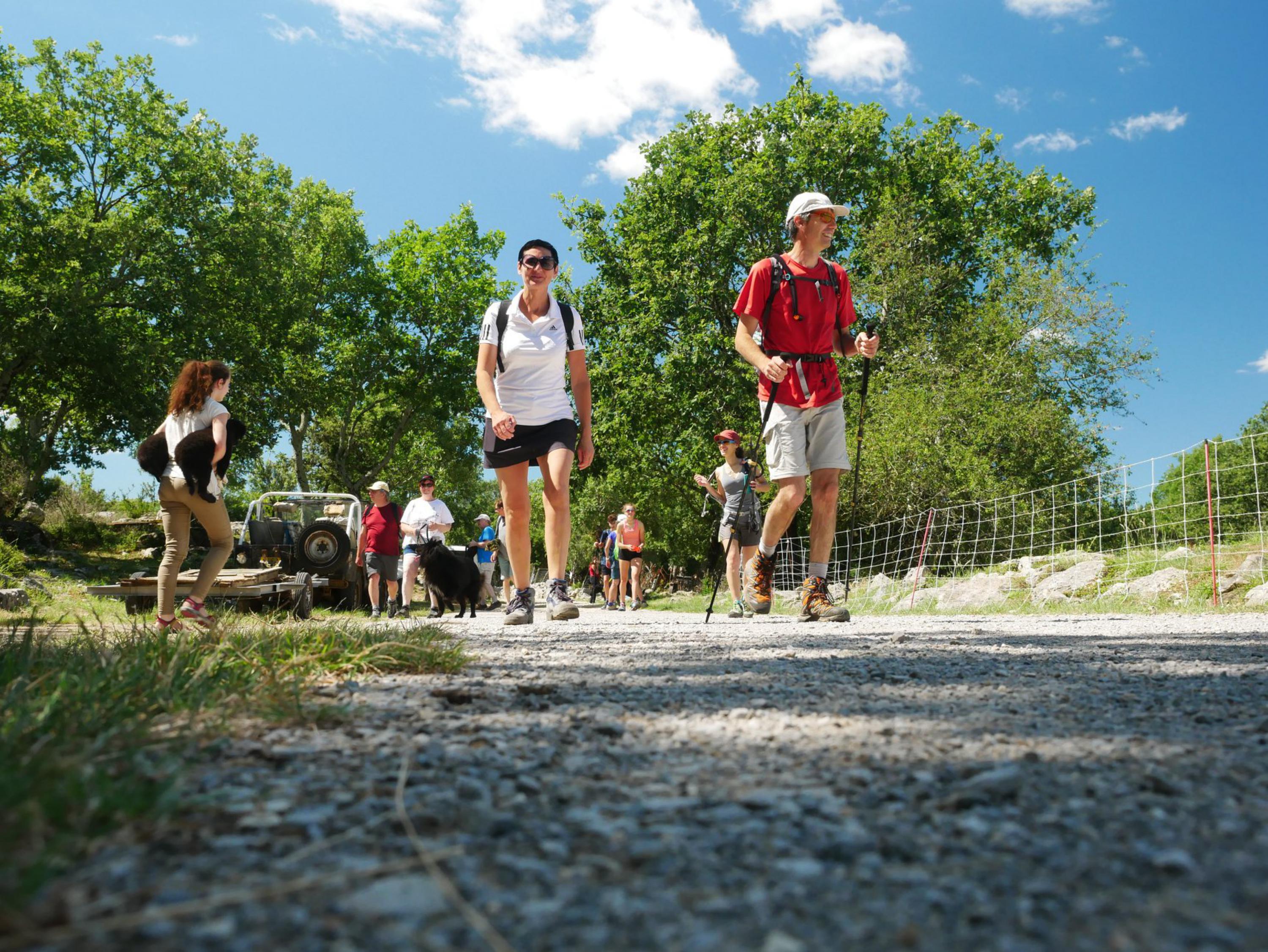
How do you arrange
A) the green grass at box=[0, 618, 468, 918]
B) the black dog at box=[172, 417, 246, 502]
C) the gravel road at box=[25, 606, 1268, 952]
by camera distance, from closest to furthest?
the gravel road at box=[25, 606, 1268, 952] < the green grass at box=[0, 618, 468, 918] < the black dog at box=[172, 417, 246, 502]

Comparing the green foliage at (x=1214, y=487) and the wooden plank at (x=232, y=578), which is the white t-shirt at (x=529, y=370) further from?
the green foliage at (x=1214, y=487)

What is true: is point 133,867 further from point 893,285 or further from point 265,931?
point 893,285

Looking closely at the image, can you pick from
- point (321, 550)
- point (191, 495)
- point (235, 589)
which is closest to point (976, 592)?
point (235, 589)

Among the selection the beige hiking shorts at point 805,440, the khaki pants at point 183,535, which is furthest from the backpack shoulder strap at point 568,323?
the khaki pants at point 183,535

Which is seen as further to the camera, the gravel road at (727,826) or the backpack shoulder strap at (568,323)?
the backpack shoulder strap at (568,323)

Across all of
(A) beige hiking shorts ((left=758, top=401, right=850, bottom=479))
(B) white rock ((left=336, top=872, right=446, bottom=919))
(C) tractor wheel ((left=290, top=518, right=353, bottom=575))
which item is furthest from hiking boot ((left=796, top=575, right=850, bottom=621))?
(C) tractor wheel ((left=290, top=518, right=353, bottom=575))

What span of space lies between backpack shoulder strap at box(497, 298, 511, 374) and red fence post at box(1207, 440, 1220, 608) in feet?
21.7

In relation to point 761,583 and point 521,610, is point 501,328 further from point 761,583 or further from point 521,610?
point 761,583

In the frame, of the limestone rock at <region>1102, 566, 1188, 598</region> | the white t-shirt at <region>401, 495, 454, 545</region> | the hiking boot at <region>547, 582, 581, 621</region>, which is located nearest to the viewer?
the hiking boot at <region>547, 582, 581, 621</region>

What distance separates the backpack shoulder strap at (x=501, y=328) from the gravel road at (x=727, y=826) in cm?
325

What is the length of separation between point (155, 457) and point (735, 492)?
19.4 feet

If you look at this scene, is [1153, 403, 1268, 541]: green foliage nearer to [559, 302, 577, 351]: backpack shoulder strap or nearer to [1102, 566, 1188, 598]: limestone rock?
[1102, 566, 1188, 598]: limestone rock

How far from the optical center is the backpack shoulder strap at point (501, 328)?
5.66 meters

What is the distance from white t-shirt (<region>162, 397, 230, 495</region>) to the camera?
540 cm
